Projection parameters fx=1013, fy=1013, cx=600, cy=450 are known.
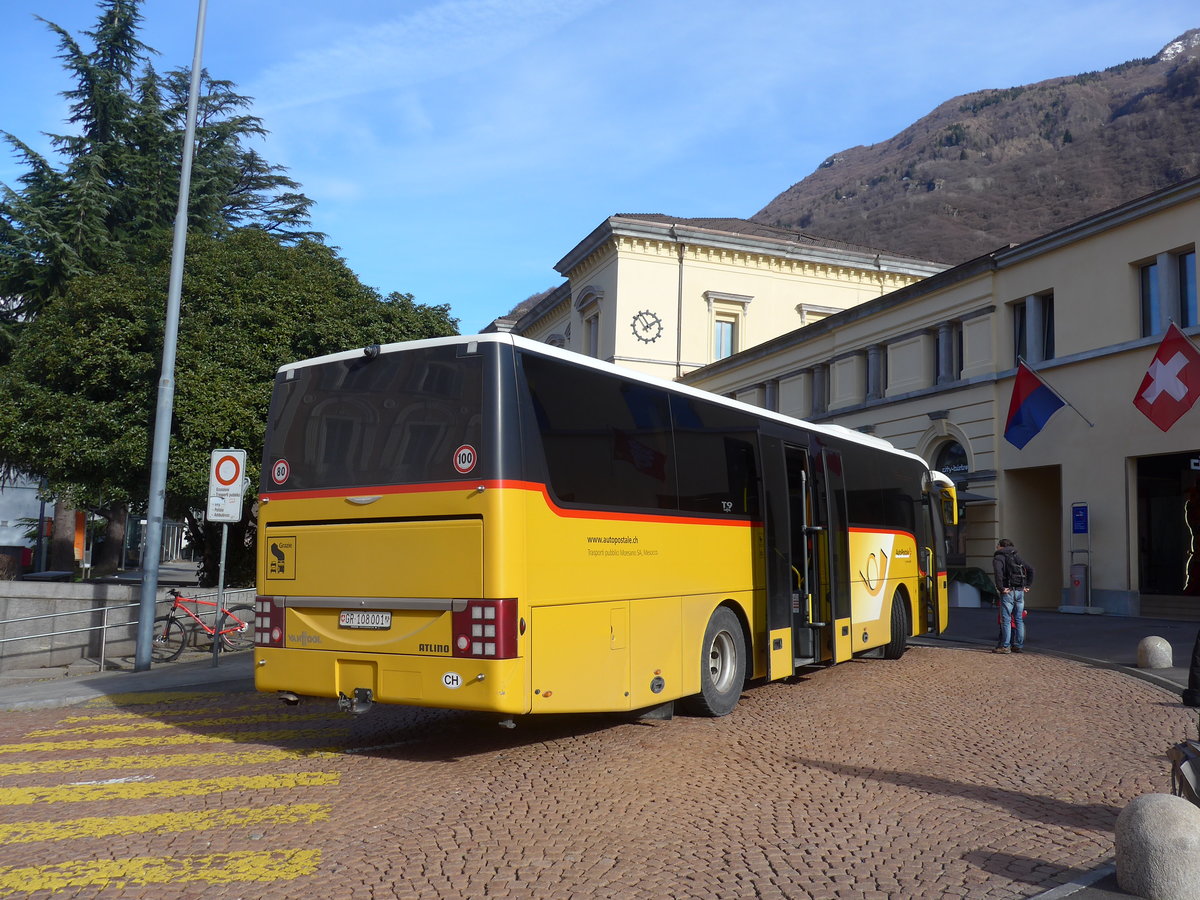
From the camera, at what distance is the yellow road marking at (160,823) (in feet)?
19.0

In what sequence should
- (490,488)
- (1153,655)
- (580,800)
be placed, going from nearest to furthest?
(580,800)
(490,488)
(1153,655)

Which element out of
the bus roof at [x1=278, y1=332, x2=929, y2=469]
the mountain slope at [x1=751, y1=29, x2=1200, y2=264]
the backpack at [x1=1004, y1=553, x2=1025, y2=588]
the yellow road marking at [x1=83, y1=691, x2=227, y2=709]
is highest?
the mountain slope at [x1=751, y1=29, x2=1200, y2=264]

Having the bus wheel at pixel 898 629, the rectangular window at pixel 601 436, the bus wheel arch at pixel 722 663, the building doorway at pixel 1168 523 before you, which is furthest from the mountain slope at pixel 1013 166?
the rectangular window at pixel 601 436

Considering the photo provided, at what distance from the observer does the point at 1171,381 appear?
66.4 ft

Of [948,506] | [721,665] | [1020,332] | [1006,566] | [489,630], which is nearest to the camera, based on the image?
[489,630]

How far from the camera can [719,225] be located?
51.9m

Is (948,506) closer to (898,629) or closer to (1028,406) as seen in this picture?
(898,629)

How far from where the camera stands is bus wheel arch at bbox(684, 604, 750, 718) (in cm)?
935

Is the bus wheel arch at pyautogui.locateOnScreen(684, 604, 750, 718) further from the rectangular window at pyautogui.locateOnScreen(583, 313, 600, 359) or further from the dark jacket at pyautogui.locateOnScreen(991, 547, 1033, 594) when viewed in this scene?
the rectangular window at pyautogui.locateOnScreen(583, 313, 600, 359)

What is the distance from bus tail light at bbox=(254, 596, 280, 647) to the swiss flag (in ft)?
60.1

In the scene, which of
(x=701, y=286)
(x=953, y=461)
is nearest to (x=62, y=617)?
(x=953, y=461)

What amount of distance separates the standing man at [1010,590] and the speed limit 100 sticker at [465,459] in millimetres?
11340

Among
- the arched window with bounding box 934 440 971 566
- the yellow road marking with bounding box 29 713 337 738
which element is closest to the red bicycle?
the yellow road marking with bounding box 29 713 337 738

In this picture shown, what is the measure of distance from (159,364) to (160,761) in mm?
13448
